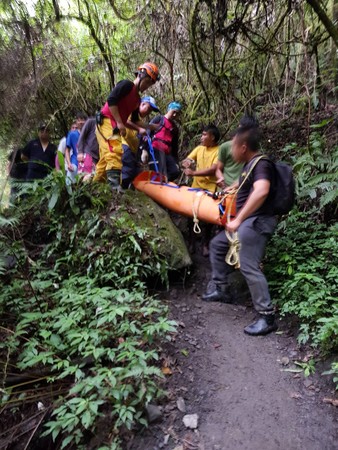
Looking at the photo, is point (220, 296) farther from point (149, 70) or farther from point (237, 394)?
point (149, 70)

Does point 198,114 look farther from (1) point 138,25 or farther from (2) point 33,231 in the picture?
(2) point 33,231

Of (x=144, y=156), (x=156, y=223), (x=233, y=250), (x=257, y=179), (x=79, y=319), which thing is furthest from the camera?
(x=144, y=156)

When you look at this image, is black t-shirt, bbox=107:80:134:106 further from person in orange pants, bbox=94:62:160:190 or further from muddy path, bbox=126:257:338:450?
muddy path, bbox=126:257:338:450

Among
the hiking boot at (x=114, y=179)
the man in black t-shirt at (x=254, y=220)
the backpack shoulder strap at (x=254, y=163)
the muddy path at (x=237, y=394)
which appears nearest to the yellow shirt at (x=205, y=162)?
the hiking boot at (x=114, y=179)

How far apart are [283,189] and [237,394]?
6.80 ft

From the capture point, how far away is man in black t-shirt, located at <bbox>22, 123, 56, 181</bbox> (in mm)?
6125

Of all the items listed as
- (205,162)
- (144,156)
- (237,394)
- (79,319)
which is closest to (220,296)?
(237,394)

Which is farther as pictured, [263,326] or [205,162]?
[205,162]

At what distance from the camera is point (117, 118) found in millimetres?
4305

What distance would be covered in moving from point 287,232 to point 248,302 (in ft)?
3.75

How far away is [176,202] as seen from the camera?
4.73 m

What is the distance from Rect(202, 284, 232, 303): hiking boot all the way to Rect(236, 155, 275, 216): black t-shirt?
1080 mm

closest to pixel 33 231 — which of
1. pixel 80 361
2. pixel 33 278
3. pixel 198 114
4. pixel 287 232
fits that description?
pixel 33 278

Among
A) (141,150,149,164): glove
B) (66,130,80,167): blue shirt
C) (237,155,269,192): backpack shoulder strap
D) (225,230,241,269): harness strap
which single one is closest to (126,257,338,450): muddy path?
(225,230,241,269): harness strap
